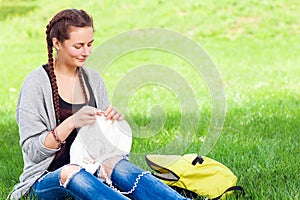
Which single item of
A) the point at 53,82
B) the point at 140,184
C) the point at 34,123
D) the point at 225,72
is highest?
the point at 53,82

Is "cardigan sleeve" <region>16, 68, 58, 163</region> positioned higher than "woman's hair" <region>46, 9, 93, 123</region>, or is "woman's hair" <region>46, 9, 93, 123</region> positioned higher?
"woman's hair" <region>46, 9, 93, 123</region>

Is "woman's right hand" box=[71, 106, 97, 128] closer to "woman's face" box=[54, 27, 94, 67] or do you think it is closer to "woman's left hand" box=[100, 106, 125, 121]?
"woman's left hand" box=[100, 106, 125, 121]

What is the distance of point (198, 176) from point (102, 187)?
704 mm

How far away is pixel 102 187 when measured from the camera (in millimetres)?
2727

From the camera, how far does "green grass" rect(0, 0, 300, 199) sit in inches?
149

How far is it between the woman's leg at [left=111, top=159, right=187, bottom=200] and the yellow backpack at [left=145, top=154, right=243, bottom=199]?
348 mm

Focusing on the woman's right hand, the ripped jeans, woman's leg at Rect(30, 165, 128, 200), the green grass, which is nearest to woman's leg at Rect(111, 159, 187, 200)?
the ripped jeans

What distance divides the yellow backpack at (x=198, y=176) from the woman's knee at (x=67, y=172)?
0.66 m

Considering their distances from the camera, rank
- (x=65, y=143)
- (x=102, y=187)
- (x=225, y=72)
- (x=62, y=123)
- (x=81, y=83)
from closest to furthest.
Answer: (x=102, y=187)
(x=62, y=123)
(x=65, y=143)
(x=81, y=83)
(x=225, y=72)

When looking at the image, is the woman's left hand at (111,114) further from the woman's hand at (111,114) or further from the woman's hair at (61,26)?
the woman's hair at (61,26)

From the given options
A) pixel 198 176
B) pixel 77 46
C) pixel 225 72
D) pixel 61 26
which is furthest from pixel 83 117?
pixel 225 72

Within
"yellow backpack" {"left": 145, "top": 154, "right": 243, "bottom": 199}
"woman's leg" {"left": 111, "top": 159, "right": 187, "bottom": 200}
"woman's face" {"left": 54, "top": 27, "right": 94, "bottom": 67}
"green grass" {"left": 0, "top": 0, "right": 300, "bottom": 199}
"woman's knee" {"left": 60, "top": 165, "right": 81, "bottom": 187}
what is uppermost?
"woman's face" {"left": 54, "top": 27, "right": 94, "bottom": 67}

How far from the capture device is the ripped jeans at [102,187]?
8.94ft

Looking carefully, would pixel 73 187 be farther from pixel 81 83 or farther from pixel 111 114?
pixel 81 83
